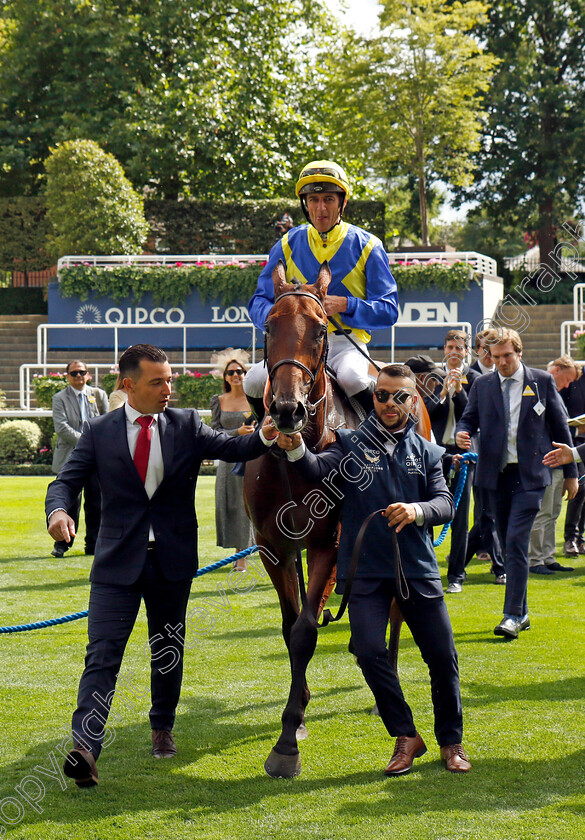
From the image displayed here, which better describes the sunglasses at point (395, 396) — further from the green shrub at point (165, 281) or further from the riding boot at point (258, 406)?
the green shrub at point (165, 281)

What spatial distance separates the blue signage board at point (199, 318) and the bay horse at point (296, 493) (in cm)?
1737

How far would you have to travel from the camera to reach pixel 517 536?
20.9ft

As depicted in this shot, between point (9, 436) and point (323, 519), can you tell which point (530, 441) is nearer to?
point (323, 519)

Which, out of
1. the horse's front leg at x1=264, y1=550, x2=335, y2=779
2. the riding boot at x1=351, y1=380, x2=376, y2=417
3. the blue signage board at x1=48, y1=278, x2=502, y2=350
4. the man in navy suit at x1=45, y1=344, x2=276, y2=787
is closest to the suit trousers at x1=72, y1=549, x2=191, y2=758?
the man in navy suit at x1=45, y1=344, x2=276, y2=787

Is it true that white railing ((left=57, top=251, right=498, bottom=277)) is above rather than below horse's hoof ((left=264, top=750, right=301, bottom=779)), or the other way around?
above

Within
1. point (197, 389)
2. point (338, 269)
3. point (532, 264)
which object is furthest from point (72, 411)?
point (532, 264)

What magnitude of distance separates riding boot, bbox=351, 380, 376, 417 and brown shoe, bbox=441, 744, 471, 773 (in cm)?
184

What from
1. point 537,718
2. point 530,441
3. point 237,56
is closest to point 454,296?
point 237,56

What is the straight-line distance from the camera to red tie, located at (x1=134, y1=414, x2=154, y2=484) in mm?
4230

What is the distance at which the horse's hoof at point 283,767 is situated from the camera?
A: 13.4ft

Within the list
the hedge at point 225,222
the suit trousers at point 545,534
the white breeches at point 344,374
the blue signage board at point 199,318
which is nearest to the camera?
the white breeches at point 344,374

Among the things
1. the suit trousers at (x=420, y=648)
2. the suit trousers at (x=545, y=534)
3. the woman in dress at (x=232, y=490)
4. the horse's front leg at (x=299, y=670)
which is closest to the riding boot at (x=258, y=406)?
the horse's front leg at (x=299, y=670)

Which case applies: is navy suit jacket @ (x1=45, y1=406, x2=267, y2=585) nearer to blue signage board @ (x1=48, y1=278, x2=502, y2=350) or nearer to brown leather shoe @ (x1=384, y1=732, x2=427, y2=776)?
brown leather shoe @ (x1=384, y1=732, x2=427, y2=776)

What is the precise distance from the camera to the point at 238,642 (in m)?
6.58
